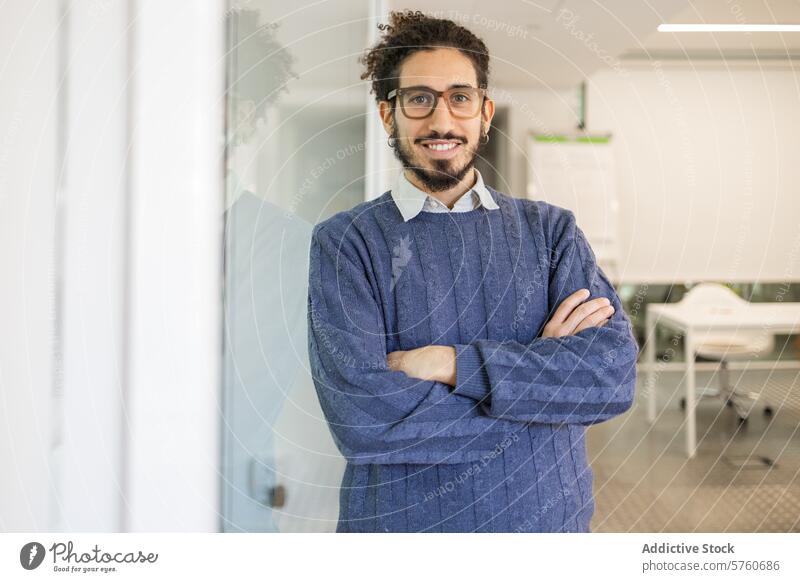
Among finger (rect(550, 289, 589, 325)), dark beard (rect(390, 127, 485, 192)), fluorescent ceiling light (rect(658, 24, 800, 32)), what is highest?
fluorescent ceiling light (rect(658, 24, 800, 32))

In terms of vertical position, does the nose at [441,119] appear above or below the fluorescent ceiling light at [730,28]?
below

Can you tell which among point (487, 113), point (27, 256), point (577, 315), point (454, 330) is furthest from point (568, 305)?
point (27, 256)

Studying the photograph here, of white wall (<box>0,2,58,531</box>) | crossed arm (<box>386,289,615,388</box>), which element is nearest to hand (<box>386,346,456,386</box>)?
crossed arm (<box>386,289,615,388</box>)

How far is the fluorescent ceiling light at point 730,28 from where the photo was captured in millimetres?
630

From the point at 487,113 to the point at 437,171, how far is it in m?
0.08

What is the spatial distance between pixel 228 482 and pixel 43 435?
0.20 meters

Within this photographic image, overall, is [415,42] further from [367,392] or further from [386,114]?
[367,392]

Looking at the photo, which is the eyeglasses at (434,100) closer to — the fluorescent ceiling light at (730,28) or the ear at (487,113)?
the ear at (487,113)

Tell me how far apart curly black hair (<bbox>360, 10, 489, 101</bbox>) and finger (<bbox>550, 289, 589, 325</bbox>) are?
236 mm

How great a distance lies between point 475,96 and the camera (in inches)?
23.1

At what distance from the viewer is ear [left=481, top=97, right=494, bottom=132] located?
60 centimetres

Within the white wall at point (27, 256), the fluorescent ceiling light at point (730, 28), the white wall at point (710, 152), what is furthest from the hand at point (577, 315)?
the white wall at point (27, 256)

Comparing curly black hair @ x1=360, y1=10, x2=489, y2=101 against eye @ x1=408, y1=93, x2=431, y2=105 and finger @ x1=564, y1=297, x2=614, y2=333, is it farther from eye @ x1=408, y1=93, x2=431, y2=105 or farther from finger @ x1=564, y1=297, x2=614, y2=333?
finger @ x1=564, y1=297, x2=614, y2=333
